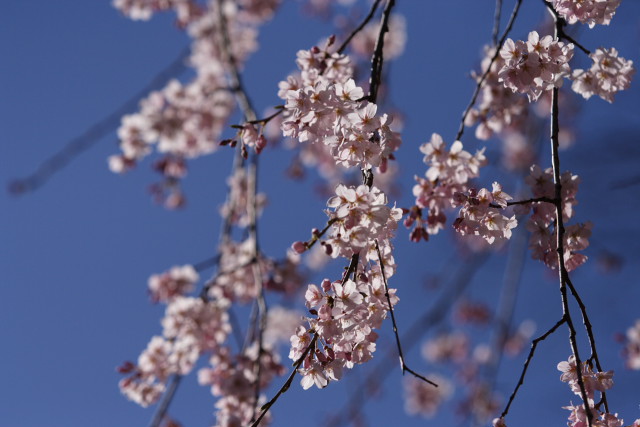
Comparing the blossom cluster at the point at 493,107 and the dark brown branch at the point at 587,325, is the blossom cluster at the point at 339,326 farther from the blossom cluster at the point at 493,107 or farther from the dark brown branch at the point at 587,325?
the blossom cluster at the point at 493,107

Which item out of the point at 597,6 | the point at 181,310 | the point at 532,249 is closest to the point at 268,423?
the point at 181,310

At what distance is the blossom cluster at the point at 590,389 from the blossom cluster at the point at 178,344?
2562 millimetres

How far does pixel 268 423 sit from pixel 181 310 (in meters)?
0.97

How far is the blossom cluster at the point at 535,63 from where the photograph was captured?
2.26m

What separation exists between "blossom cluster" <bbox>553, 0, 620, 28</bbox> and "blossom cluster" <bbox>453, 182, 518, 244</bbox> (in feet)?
2.51

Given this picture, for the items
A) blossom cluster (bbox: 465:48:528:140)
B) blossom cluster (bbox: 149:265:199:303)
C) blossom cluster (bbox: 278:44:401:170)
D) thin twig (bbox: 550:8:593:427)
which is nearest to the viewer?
thin twig (bbox: 550:8:593:427)

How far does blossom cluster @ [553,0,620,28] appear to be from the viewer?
2.28 m

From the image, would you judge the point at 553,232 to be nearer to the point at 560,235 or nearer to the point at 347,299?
the point at 560,235

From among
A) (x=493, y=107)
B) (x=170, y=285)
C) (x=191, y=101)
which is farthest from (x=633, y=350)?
(x=191, y=101)

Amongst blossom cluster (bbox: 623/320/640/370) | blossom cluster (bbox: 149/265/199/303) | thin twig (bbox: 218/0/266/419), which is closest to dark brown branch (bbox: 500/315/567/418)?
thin twig (bbox: 218/0/266/419)

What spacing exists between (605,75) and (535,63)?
56cm

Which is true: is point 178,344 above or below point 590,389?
above

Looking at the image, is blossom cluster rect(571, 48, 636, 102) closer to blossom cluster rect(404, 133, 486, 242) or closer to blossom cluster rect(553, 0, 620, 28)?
blossom cluster rect(553, 0, 620, 28)

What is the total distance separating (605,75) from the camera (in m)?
2.62
